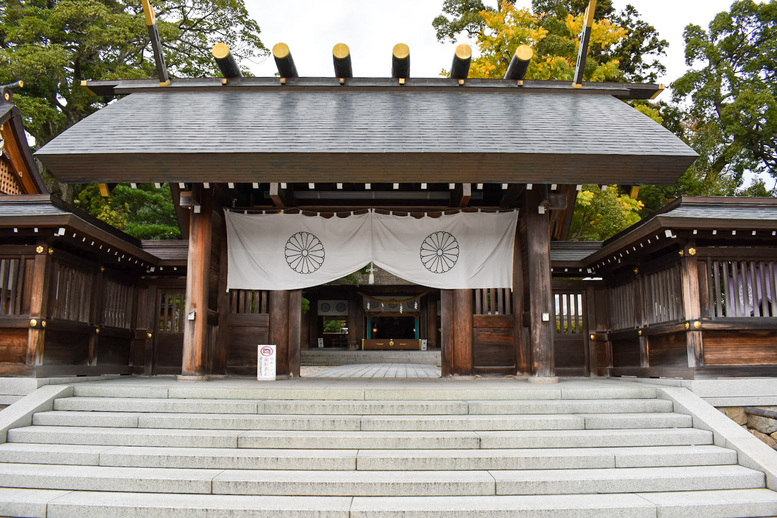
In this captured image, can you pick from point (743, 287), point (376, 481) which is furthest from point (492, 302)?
point (376, 481)

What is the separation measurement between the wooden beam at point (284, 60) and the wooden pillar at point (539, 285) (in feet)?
15.8

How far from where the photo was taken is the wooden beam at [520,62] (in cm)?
906

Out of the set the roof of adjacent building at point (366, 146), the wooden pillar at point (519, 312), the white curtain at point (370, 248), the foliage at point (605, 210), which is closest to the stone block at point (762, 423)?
the wooden pillar at point (519, 312)

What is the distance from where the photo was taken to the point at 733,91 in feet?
68.3

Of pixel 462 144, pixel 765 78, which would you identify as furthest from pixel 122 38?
pixel 765 78

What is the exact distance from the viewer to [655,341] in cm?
838

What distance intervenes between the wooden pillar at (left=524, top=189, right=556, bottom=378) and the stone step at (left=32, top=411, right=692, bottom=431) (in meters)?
2.04

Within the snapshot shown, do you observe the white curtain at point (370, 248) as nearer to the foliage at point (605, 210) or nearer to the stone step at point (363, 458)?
the stone step at point (363, 458)

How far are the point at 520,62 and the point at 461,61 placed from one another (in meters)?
1.04

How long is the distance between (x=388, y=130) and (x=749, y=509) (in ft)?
21.2

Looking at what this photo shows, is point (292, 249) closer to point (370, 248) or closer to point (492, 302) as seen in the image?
point (370, 248)

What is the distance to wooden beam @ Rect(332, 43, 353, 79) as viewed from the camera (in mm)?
9203

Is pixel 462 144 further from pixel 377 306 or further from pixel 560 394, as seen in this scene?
pixel 377 306

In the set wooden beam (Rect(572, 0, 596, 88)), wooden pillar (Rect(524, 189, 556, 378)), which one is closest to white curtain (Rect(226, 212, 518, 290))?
wooden pillar (Rect(524, 189, 556, 378))
